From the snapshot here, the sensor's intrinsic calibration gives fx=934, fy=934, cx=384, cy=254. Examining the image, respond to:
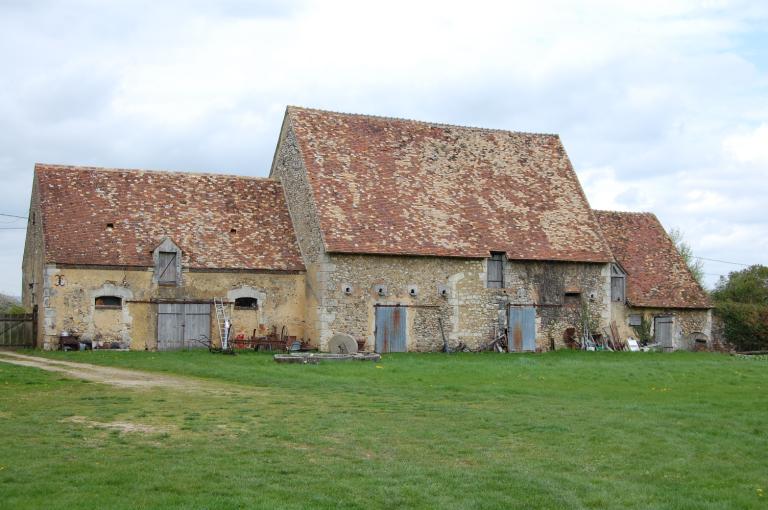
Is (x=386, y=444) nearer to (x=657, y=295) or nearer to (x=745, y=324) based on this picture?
(x=657, y=295)

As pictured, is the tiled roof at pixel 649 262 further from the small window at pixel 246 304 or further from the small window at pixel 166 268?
the small window at pixel 166 268

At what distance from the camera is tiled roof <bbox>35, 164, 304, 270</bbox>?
104ft

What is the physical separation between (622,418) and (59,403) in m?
9.96

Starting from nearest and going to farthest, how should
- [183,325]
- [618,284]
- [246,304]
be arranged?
1. [183,325]
2. [246,304]
3. [618,284]

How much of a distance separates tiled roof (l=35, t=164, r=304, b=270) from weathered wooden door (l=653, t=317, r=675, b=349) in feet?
50.1

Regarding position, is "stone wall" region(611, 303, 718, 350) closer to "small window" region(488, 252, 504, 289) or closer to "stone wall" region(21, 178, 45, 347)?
"small window" region(488, 252, 504, 289)

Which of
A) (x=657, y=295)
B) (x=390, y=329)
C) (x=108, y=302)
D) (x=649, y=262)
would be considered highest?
(x=649, y=262)

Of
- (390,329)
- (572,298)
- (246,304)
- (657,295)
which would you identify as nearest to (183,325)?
(246,304)

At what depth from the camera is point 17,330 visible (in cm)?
3338

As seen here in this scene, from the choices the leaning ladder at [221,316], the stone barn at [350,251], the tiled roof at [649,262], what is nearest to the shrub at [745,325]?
the tiled roof at [649,262]

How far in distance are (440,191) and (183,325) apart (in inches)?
445

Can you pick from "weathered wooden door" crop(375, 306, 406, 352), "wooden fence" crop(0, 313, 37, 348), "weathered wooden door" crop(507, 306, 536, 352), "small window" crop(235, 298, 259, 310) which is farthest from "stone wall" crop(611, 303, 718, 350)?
"wooden fence" crop(0, 313, 37, 348)

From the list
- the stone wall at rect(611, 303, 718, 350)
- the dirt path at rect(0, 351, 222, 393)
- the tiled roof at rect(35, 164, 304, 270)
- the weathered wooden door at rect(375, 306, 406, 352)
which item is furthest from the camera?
the stone wall at rect(611, 303, 718, 350)

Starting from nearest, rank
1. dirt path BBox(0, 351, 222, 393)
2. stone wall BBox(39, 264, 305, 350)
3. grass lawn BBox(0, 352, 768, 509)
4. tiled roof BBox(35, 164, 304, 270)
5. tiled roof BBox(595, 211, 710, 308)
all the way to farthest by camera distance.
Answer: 1. grass lawn BBox(0, 352, 768, 509)
2. dirt path BBox(0, 351, 222, 393)
3. stone wall BBox(39, 264, 305, 350)
4. tiled roof BBox(35, 164, 304, 270)
5. tiled roof BBox(595, 211, 710, 308)
